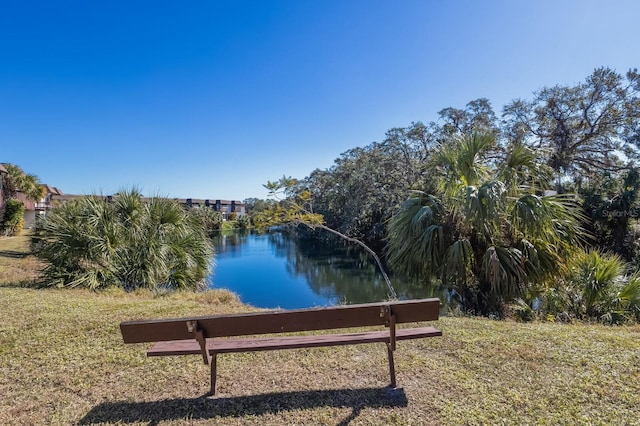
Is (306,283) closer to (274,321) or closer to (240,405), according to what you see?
(240,405)

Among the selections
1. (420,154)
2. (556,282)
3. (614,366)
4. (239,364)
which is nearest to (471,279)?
(556,282)

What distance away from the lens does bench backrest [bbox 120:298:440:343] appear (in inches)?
88.2

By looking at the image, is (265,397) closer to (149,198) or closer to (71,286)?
(71,286)

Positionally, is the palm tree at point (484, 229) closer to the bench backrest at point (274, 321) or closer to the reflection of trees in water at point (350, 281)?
the reflection of trees in water at point (350, 281)

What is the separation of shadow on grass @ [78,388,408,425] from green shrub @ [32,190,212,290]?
5.28 metres

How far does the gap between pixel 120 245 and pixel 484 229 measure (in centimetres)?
740

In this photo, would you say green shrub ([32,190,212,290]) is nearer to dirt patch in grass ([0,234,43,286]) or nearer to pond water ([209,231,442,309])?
dirt patch in grass ([0,234,43,286])

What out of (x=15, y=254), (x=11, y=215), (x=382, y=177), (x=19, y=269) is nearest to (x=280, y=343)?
(x=19, y=269)

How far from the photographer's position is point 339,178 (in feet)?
92.3

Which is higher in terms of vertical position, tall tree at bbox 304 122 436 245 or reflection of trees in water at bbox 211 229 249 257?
tall tree at bbox 304 122 436 245

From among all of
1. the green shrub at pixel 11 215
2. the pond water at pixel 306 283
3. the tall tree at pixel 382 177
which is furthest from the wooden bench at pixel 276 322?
the green shrub at pixel 11 215

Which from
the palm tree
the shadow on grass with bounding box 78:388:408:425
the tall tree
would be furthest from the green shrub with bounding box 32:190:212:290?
the tall tree

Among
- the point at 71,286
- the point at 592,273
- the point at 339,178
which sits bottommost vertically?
the point at 71,286

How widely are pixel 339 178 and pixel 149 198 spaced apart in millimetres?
20966
